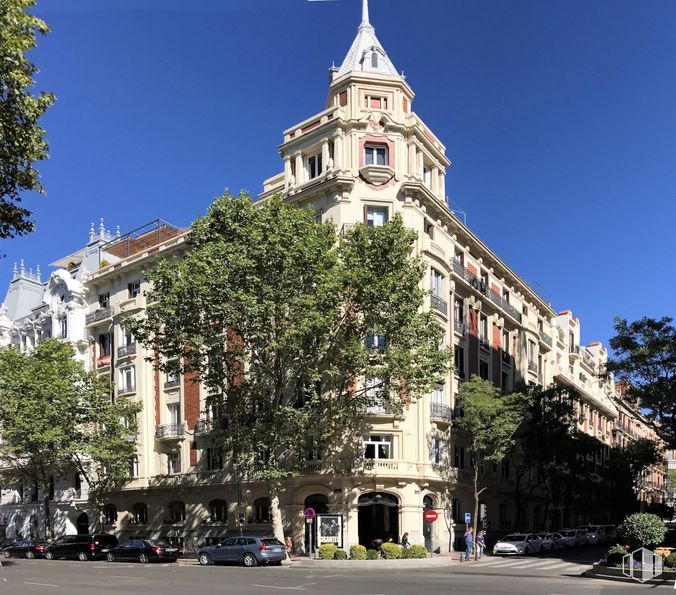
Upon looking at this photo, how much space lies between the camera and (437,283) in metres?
42.6

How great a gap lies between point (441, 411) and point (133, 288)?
24.0 meters

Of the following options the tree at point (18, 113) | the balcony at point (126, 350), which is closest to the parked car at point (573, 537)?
the balcony at point (126, 350)

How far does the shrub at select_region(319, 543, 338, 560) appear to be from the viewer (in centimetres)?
3356

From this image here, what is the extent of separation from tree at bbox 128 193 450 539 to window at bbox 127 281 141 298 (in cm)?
1788

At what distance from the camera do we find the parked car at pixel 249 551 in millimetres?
31656

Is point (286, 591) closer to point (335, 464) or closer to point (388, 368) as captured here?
point (388, 368)

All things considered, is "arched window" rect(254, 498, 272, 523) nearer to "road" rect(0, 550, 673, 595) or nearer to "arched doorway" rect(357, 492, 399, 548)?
"arched doorway" rect(357, 492, 399, 548)

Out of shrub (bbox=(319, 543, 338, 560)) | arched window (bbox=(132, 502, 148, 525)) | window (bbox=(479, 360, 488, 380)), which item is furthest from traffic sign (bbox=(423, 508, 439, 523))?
arched window (bbox=(132, 502, 148, 525))

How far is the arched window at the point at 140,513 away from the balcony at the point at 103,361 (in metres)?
10.3

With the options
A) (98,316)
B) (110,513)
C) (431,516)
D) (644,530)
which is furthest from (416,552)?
(98,316)

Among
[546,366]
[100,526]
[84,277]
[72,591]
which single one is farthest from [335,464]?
[546,366]

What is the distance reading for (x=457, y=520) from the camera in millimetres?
42469

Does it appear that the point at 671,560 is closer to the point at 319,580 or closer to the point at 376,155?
the point at 319,580

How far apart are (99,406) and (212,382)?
14.1 m
